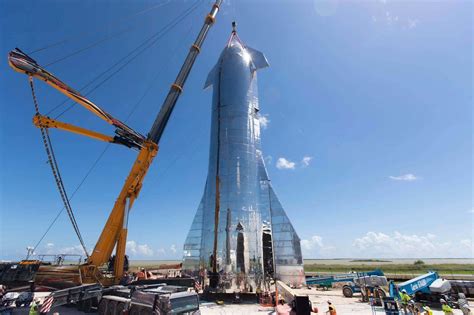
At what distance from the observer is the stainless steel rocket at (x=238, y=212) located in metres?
17.7

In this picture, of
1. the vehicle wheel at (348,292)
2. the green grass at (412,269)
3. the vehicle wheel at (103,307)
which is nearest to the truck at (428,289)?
the vehicle wheel at (348,292)

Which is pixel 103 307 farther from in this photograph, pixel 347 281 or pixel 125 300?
pixel 347 281

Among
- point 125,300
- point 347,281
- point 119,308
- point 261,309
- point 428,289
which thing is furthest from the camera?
point 347,281

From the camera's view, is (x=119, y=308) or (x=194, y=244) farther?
(x=194, y=244)

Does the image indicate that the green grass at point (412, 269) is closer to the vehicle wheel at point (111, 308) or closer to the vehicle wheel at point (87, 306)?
the vehicle wheel at point (87, 306)

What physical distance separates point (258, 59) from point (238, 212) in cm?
1715

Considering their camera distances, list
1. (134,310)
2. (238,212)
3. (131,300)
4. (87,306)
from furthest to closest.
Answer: (238,212)
(87,306)
(131,300)
(134,310)

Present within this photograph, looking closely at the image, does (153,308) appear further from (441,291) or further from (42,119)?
(441,291)

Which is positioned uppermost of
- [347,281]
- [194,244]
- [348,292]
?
[194,244]

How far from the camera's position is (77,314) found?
41.4 feet

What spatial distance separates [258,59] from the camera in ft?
90.3

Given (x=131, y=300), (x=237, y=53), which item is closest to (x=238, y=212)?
(x=131, y=300)

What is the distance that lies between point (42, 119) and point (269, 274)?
1942 cm

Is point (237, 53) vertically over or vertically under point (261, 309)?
over
